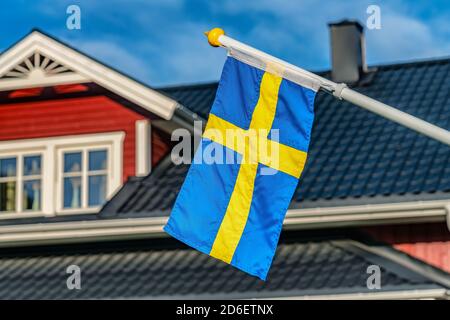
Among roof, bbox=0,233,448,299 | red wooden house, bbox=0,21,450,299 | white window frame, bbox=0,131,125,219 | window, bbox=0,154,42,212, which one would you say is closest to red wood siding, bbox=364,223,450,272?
red wooden house, bbox=0,21,450,299

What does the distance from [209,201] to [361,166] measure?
7172 millimetres

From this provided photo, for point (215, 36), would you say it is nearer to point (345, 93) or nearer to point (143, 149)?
point (345, 93)

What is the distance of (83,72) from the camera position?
1745cm

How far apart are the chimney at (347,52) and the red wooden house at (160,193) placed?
412mm

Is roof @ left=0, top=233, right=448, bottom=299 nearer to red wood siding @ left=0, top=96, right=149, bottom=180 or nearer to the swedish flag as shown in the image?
red wood siding @ left=0, top=96, right=149, bottom=180

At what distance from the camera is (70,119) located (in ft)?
58.6

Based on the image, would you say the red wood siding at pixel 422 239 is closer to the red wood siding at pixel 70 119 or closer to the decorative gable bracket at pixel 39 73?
the red wood siding at pixel 70 119

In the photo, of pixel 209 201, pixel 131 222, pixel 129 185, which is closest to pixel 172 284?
pixel 131 222

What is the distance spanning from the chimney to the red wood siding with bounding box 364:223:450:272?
494 centimetres

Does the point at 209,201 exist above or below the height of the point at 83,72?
below

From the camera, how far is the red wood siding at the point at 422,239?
49.4ft
